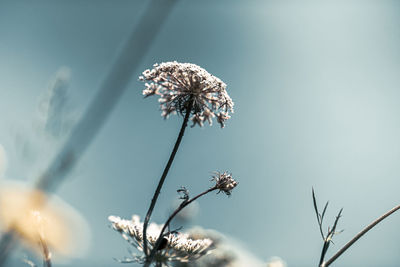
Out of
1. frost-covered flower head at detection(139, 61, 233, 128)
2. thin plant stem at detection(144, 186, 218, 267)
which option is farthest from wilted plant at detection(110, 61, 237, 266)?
thin plant stem at detection(144, 186, 218, 267)

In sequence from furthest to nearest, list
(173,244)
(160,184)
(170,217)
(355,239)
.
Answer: (173,244) < (160,184) < (170,217) < (355,239)

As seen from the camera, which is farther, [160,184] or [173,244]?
[173,244]

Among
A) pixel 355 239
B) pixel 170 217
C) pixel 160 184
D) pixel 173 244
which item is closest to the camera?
pixel 355 239

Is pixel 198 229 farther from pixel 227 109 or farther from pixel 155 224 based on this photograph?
pixel 227 109

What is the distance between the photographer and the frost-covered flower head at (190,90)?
246 inches

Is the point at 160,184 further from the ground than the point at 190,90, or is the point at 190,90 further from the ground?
the point at 190,90

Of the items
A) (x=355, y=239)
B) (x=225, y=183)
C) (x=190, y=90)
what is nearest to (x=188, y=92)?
(x=190, y=90)

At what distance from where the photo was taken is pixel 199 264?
18.9 feet

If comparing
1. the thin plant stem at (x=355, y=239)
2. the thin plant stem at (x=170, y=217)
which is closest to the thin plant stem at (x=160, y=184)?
the thin plant stem at (x=170, y=217)

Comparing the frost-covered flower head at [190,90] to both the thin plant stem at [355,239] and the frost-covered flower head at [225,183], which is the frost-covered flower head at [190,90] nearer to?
the frost-covered flower head at [225,183]

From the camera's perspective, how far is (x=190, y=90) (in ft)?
20.5

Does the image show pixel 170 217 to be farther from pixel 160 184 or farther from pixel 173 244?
pixel 173 244

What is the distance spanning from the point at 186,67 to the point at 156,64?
2.20 feet

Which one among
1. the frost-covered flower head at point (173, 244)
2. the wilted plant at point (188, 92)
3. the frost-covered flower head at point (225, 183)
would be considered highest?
the wilted plant at point (188, 92)
